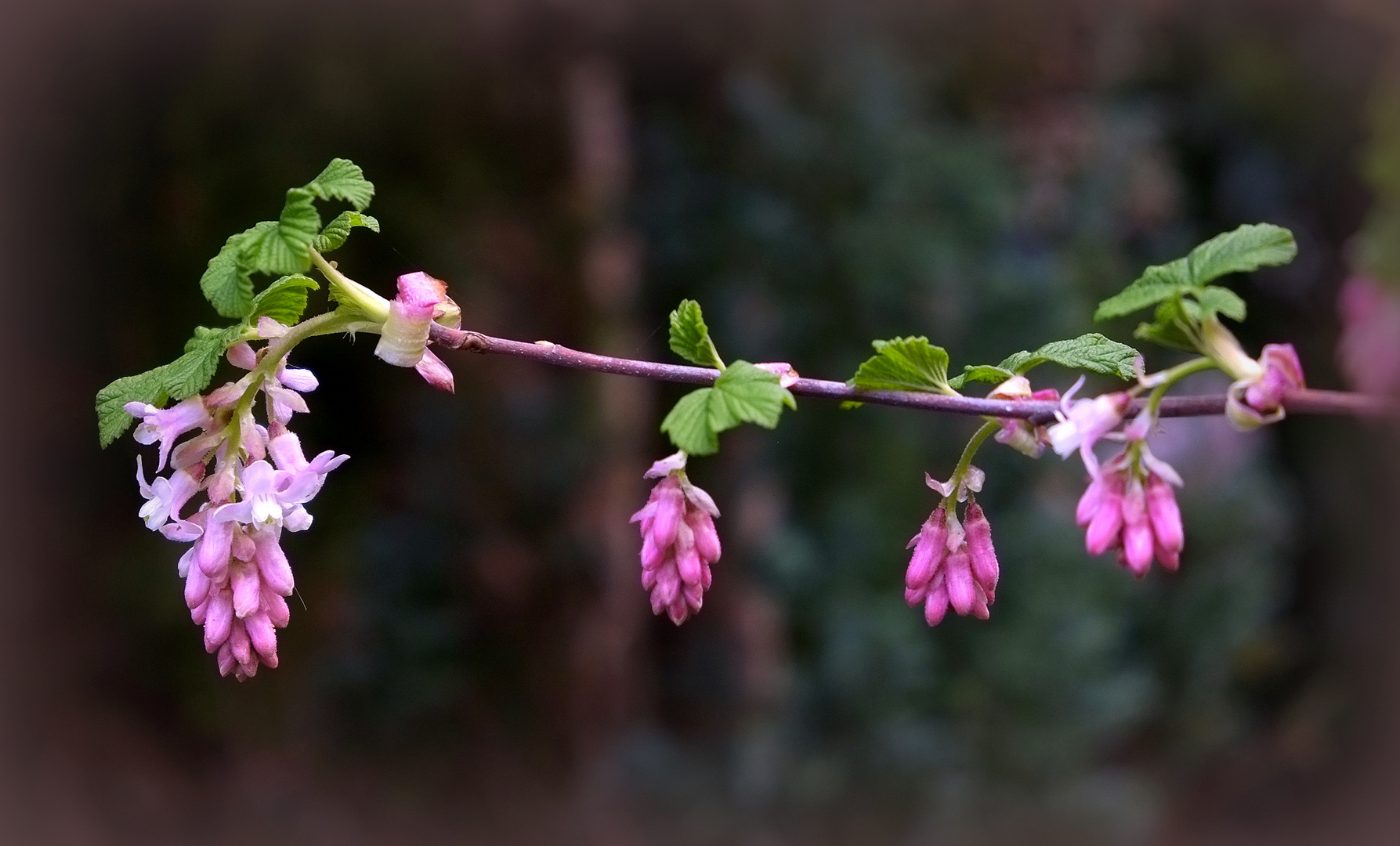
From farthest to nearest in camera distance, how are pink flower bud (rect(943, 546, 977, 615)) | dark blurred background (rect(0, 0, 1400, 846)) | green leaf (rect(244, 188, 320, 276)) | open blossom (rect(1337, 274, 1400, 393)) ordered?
dark blurred background (rect(0, 0, 1400, 846)), pink flower bud (rect(943, 546, 977, 615)), green leaf (rect(244, 188, 320, 276)), open blossom (rect(1337, 274, 1400, 393))

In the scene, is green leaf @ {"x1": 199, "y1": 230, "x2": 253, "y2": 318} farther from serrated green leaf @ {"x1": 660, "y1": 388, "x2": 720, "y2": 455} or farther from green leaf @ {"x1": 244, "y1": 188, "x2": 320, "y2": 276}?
serrated green leaf @ {"x1": 660, "y1": 388, "x2": 720, "y2": 455}

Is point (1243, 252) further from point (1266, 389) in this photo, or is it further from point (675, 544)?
point (675, 544)

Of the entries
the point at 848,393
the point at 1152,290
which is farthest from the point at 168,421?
the point at 1152,290

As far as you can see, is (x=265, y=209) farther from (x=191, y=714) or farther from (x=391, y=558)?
(x=191, y=714)

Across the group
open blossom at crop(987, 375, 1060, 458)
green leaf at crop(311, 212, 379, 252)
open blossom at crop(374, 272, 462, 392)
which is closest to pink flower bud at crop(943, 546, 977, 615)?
open blossom at crop(987, 375, 1060, 458)

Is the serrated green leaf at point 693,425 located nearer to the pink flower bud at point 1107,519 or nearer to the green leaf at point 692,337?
the green leaf at point 692,337

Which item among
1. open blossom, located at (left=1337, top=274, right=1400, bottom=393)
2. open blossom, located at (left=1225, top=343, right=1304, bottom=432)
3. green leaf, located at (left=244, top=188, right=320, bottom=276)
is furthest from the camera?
green leaf, located at (left=244, top=188, right=320, bottom=276)

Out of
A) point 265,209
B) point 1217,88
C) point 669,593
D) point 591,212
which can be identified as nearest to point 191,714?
point 265,209

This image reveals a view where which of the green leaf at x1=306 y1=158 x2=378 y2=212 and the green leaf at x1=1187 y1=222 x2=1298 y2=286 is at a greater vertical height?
the green leaf at x1=306 y1=158 x2=378 y2=212
